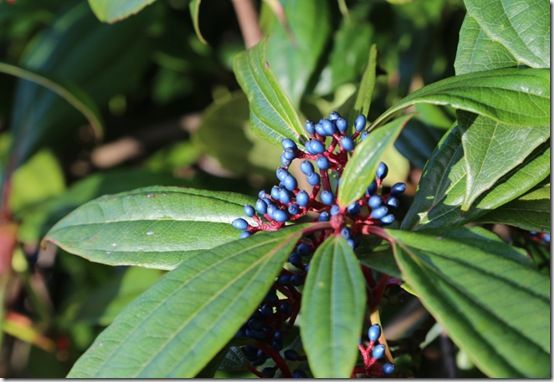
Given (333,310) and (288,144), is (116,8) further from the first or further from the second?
(333,310)

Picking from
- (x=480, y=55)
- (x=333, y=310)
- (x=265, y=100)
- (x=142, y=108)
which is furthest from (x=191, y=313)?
(x=142, y=108)

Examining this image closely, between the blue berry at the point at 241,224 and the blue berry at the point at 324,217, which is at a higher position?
the blue berry at the point at 324,217

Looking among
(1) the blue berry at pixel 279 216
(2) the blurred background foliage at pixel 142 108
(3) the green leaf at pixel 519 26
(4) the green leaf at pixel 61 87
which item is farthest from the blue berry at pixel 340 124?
(4) the green leaf at pixel 61 87

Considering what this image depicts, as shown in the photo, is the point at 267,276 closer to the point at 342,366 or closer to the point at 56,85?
the point at 342,366

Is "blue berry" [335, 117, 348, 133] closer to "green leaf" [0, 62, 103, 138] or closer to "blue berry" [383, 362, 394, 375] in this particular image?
"blue berry" [383, 362, 394, 375]

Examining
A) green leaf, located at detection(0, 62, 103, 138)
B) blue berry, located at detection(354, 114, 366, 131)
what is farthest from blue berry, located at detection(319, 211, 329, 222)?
green leaf, located at detection(0, 62, 103, 138)

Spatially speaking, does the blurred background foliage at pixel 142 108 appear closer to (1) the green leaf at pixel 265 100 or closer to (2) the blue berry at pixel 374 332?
(1) the green leaf at pixel 265 100

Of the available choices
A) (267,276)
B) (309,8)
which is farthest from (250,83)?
(309,8)
